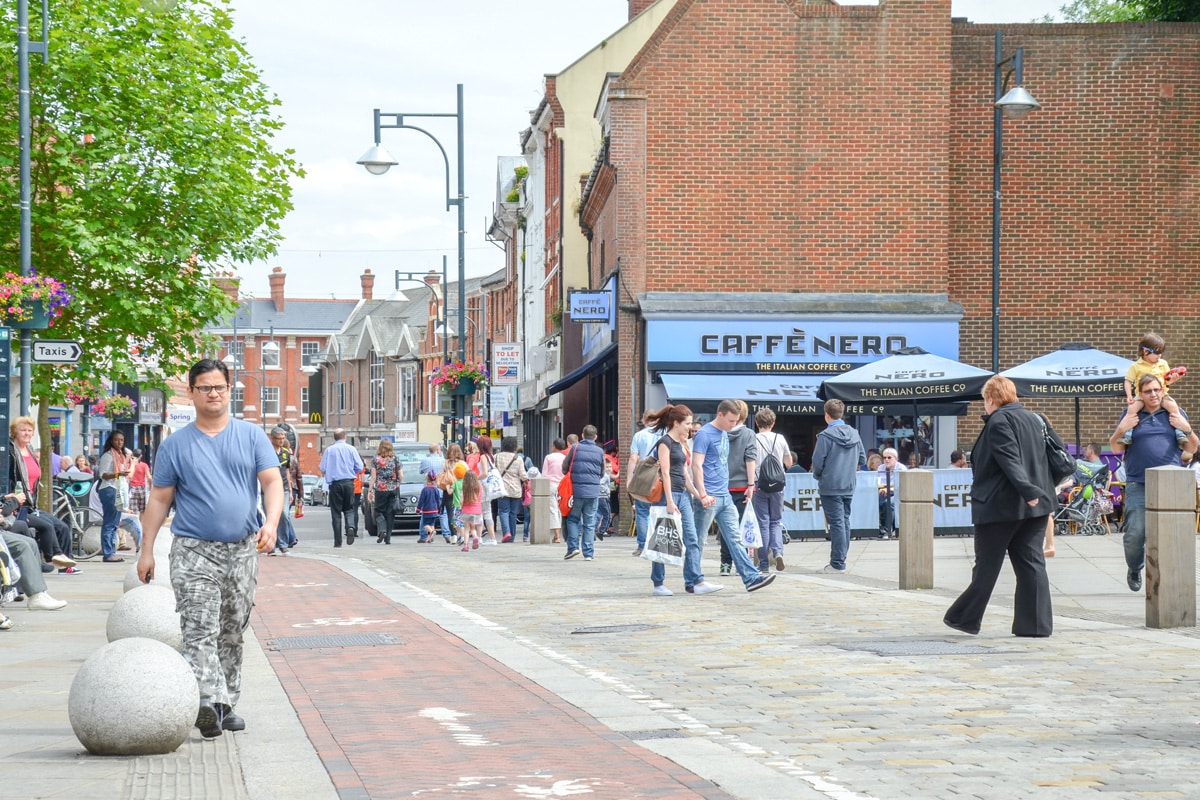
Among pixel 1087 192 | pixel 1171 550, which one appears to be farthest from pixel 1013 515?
pixel 1087 192

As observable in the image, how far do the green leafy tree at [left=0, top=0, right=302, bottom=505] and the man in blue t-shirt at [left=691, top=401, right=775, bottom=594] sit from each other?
12.9m

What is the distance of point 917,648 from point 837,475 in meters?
7.31

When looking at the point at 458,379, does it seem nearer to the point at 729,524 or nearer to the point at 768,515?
the point at 768,515

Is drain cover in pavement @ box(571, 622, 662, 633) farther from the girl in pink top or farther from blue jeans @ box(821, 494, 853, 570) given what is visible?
the girl in pink top

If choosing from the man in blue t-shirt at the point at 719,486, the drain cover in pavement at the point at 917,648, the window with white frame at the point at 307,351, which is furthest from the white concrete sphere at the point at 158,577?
the window with white frame at the point at 307,351

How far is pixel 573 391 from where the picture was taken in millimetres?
44719

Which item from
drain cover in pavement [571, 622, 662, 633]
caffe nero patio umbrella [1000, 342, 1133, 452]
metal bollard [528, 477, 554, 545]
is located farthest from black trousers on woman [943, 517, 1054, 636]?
metal bollard [528, 477, 554, 545]

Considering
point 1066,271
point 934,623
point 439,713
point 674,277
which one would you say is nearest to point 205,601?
point 439,713

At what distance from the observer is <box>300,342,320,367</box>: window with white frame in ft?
421

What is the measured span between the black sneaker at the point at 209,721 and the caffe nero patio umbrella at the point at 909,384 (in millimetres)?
17784

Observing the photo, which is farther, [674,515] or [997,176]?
[997,176]

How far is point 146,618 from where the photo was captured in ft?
31.4

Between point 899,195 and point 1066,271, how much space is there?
11.7 ft

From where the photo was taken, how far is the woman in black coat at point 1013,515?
11.0 meters
